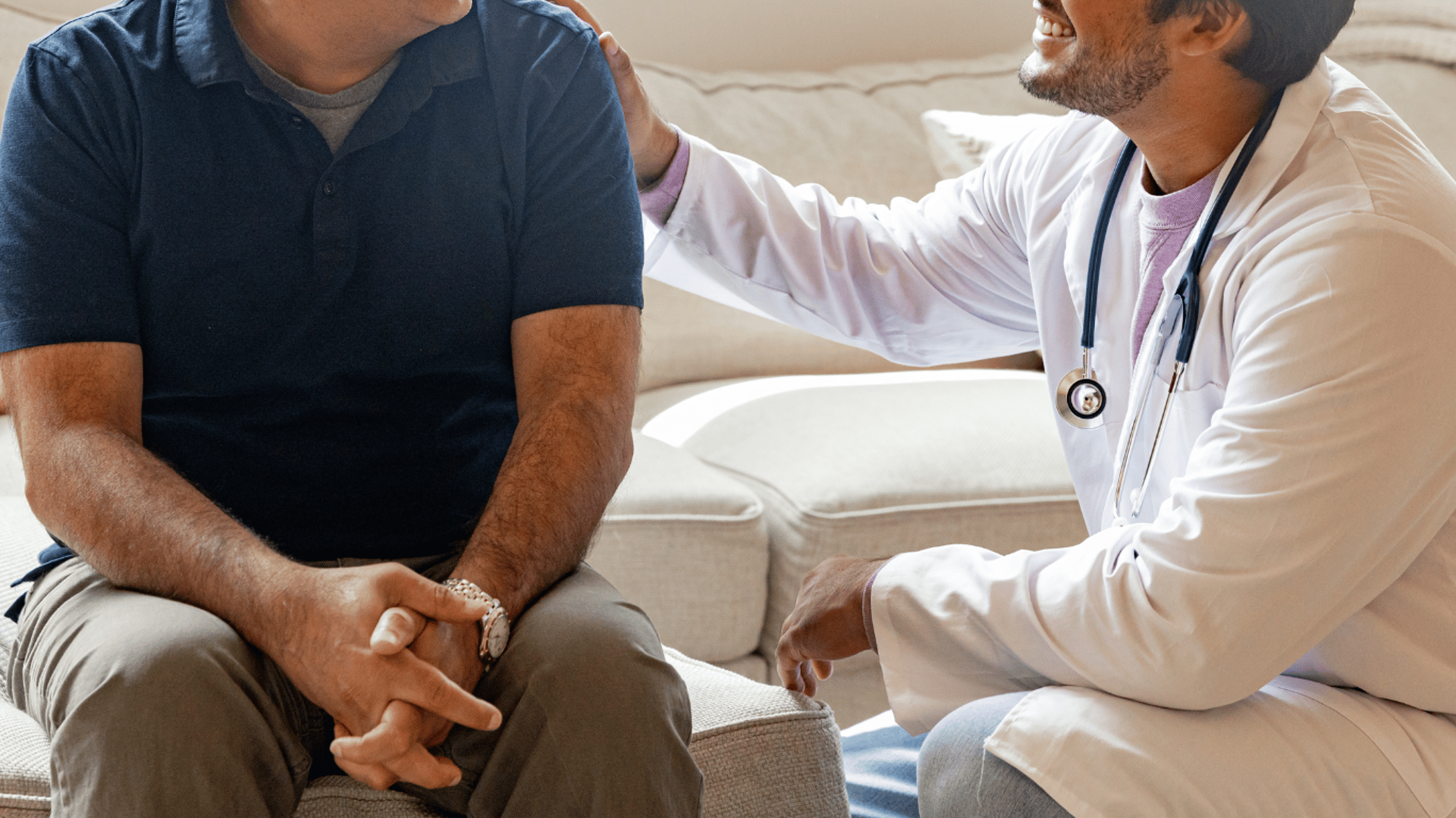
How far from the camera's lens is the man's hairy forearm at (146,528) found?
99 cm

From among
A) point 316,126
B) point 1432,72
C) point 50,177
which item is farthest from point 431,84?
point 1432,72

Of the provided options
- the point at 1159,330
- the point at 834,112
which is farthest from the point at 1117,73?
the point at 834,112

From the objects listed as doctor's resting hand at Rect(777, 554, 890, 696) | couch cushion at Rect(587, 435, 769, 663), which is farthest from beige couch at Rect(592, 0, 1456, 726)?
doctor's resting hand at Rect(777, 554, 890, 696)

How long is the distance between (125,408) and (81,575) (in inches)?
5.8

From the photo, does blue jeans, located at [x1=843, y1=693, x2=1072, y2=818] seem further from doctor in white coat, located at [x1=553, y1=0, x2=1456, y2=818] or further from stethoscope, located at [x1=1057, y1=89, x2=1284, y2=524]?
stethoscope, located at [x1=1057, y1=89, x2=1284, y2=524]

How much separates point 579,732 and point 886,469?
3.12ft

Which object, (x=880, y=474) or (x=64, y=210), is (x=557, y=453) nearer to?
(x=64, y=210)

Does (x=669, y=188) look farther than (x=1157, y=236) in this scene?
Yes

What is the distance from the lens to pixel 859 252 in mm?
1603

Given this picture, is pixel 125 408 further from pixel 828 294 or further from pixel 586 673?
pixel 828 294

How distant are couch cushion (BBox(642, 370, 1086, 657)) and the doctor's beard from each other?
704mm

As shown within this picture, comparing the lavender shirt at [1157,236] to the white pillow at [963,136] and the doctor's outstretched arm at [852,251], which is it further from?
the white pillow at [963,136]

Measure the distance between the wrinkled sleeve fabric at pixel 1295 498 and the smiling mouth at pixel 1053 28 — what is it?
33cm

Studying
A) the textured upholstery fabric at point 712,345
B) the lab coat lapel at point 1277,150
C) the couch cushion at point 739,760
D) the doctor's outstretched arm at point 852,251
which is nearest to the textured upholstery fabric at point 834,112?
the textured upholstery fabric at point 712,345
